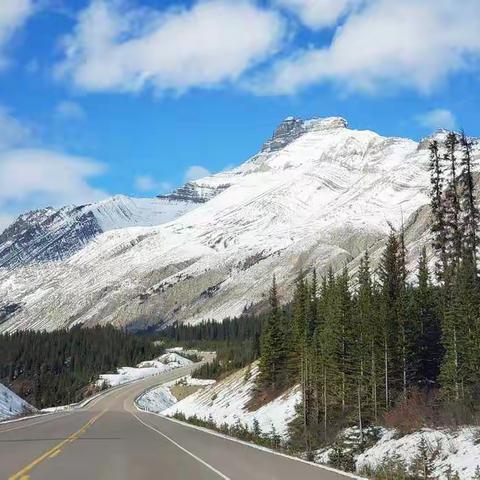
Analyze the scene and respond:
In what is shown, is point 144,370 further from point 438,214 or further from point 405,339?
point 438,214

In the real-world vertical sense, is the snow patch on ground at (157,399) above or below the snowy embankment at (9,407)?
below

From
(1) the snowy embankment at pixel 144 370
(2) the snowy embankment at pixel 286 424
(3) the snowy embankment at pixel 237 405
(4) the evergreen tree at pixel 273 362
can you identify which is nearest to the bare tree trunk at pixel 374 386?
(2) the snowy embankment at pixel 286 424

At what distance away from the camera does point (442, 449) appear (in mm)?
19875

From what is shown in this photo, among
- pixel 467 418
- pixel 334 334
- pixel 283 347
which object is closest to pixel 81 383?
pixel 283 347

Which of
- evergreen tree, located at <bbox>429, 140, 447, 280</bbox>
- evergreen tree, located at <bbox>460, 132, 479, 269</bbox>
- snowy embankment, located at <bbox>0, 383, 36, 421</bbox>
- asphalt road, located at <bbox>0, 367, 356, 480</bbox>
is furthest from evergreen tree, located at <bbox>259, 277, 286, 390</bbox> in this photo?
asphalt road, located at <bbox>0, 367, 356, 480</bbox>

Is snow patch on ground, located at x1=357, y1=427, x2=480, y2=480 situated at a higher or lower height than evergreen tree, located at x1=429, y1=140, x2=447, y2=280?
lower

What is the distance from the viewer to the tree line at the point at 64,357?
6457 inches

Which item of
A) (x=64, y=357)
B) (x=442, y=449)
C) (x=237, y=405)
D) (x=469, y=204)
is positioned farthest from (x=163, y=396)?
(x=442, y=449)

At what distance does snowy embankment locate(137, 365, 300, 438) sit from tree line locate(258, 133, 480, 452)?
4365 millimetres

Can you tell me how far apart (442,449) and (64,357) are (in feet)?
577

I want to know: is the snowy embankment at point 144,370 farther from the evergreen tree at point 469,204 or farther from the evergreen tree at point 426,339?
the evergreen tree at point 469,204

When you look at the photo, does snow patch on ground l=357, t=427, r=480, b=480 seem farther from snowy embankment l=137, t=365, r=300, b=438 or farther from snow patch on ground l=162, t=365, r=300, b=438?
snow patch on ground l=162, t=365, r=300, b=438

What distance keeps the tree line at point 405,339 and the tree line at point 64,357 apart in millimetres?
115602

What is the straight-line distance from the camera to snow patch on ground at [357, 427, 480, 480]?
17.8 metres
